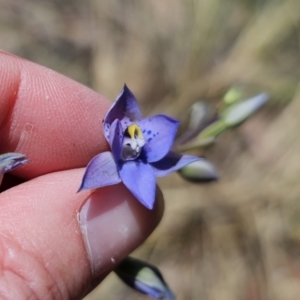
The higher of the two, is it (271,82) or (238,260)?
(271,82)

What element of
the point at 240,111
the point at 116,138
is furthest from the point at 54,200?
the point at 240,111

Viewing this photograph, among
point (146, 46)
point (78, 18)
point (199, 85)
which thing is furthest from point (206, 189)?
point (78, 18)

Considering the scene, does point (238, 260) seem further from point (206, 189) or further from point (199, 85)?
point (199, 85)

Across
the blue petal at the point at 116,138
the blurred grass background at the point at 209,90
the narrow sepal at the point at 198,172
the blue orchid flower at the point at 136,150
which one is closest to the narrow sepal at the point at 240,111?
the narrow sepal at the point at 198,172

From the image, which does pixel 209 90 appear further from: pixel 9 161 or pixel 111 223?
pixel 9 161

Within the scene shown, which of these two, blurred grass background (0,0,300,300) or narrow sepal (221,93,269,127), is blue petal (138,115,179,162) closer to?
narrow sepal (221,93,269,127)

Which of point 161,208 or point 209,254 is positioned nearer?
point 161,208

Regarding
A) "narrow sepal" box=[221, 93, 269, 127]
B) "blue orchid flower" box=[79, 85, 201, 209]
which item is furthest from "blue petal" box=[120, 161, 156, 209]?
"narrow sepal" box=[221, 93, 269, 127]

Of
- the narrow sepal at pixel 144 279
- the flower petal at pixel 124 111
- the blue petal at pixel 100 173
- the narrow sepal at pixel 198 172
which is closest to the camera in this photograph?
the blue petal at pixel 100 173

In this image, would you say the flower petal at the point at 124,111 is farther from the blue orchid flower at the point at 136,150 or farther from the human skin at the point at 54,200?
the human skin at the point at 54,200
